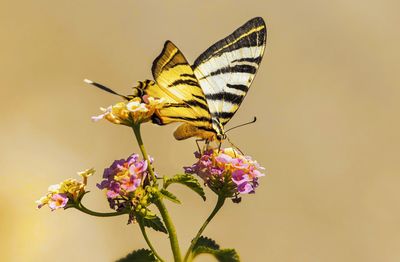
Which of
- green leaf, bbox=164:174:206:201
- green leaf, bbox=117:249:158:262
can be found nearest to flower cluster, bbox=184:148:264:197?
green leaf, bbox=164:174:206:201

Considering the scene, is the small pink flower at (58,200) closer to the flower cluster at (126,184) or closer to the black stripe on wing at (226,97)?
the flower cluster at (126,184)

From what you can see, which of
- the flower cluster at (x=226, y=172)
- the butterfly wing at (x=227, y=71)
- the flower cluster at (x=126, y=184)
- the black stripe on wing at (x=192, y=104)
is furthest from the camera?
the butterfly wing at (x=227, y=71)

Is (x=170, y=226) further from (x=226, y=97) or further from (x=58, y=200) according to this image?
(x=226, y=97)

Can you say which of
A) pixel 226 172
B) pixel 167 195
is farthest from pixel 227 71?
pixel 167 195

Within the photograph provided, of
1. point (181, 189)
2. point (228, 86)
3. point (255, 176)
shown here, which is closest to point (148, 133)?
point (181, 189)

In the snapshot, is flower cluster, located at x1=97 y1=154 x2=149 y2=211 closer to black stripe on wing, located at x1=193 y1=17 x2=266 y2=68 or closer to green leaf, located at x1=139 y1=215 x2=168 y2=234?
green leaf, located at x1=139 y1=215 x2=168 y2=234

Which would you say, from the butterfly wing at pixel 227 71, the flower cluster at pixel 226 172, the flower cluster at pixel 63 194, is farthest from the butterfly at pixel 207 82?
the flower cluster at pixel 63 194
